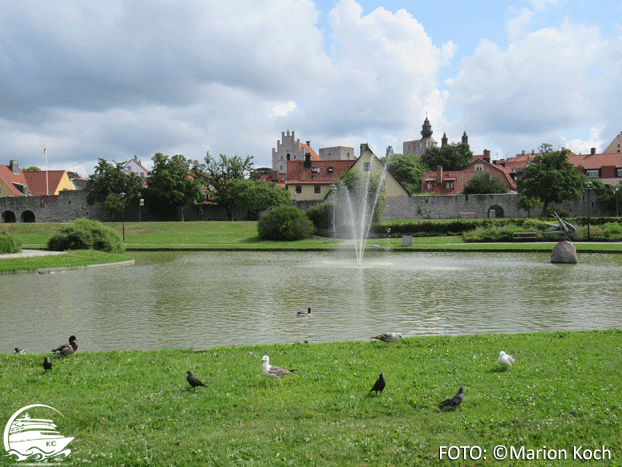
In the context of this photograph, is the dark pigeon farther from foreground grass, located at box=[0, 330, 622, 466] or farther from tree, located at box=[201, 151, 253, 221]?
tree, located at box=[201, 151, 253, 221]

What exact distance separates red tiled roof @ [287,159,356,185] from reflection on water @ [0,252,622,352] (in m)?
53.7

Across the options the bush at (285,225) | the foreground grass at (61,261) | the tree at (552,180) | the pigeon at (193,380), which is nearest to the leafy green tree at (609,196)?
the tree at (552,180)

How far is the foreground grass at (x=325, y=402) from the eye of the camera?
14.8ft

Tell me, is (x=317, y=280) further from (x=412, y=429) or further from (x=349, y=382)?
(x=412, y=429)

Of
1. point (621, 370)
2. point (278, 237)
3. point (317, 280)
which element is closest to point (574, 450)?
point (621, 370)

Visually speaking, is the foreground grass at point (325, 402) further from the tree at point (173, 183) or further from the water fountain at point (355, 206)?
the tree at point (173, 183)

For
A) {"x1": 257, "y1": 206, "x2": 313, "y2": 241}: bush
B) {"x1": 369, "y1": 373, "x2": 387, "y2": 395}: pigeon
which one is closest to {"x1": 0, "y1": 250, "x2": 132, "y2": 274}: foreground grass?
{"x1": 257, "y1": 206, "x2": 313, "y2": 241}: bush

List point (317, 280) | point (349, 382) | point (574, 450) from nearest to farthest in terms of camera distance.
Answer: point (574, 450) → point (349, 382) → point (317, 280)

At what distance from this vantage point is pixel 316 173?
7712 cm

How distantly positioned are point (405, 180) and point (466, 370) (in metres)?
89.3

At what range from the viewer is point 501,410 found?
5.31 metres

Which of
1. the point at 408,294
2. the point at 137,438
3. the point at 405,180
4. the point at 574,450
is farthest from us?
the point at 405,180

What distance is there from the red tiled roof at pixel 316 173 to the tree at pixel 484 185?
18.5 m

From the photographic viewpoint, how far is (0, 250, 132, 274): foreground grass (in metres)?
22.8
